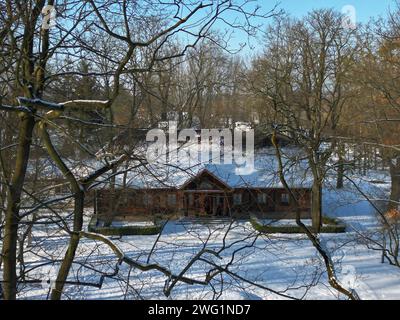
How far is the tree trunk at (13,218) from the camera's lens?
13.6 ft

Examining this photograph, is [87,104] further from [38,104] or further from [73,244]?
[73,244]

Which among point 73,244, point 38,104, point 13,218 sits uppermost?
point 38,104

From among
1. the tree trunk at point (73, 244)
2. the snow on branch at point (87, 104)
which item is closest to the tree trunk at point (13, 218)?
the tree trunk at point (73, 244)

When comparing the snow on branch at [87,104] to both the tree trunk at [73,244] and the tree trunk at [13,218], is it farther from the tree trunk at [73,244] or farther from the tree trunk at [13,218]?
the tree trunk at [73,244]

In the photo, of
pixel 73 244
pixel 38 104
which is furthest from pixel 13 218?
pixel 38 104

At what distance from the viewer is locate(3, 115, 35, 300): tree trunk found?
13.6 ft

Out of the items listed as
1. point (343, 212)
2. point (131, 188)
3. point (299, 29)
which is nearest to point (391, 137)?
point (299, 29)

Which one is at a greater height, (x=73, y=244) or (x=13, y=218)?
(x=13, y=218)

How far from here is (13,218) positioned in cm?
438

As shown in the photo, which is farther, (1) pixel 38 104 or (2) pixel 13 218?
(2) pixel 13 218
